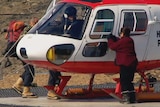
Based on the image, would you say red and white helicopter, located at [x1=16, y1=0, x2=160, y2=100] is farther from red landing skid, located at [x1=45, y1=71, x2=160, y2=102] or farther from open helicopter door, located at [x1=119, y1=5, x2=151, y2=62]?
red landing skid, located at [x1=45, y1=71, x2=160, y2=102]

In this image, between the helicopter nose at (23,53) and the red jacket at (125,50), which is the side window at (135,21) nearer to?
the red jacket at (125,50)

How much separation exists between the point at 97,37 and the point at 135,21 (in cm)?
94

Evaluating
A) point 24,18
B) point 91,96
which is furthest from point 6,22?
point 91,96

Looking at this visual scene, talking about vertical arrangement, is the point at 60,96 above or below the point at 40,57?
below

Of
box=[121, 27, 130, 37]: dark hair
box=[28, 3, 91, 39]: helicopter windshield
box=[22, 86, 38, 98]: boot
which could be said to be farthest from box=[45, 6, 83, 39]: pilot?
box=[22, 86, 38, 98]: boot

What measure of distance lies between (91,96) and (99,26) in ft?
6.45

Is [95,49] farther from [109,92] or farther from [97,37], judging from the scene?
Answer: [109,92]

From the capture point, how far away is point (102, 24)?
12.9 meters

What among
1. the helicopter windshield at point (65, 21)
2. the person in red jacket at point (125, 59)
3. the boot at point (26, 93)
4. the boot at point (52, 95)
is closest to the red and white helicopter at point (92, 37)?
the helicopter windshield at point (65, 21)

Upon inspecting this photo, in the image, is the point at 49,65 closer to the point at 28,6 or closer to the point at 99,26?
the point at 99,26

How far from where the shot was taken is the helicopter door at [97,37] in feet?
42.0

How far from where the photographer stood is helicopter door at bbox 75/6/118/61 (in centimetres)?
1281

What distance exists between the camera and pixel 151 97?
43.7 feet

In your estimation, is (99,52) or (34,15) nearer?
(99,52)
